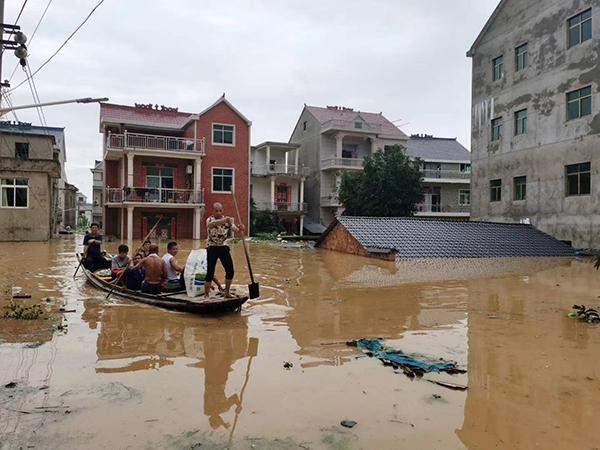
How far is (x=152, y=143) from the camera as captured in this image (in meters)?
29.7

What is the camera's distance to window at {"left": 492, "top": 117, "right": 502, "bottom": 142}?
25250 millimetres

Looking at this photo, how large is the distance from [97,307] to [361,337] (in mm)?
4999

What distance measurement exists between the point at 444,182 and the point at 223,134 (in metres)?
19.5

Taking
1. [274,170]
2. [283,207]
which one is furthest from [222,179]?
[283,207]

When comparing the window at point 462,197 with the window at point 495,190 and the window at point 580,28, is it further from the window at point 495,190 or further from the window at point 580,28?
the window at point 580,28

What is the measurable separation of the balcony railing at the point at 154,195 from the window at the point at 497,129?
1737cm

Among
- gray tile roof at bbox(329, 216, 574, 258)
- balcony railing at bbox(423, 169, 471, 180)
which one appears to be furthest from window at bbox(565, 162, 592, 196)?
balcony railing at bbox(423, 169, 471, 180)

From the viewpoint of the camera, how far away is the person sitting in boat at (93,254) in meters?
12.5

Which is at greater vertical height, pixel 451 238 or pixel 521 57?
pixel 521 57

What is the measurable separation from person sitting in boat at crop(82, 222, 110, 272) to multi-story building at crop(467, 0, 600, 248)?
60.3 feet

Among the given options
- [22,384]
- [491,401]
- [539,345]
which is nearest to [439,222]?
[539,345]

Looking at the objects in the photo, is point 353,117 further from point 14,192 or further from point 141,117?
point 14,192

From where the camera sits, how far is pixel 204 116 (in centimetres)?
3152

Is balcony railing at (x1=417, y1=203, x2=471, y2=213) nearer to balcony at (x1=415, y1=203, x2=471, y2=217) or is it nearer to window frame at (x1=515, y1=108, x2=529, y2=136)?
balcony at (x1=415, y1=203, x2=471, y2=217)
